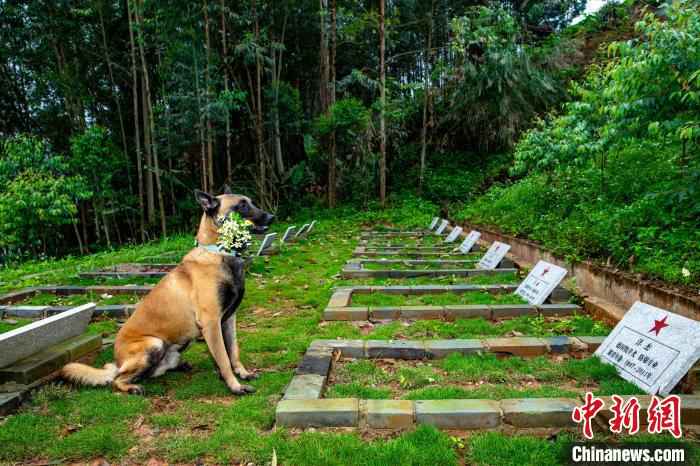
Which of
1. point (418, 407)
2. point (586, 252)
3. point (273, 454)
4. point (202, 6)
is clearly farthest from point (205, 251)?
point (202, 6)

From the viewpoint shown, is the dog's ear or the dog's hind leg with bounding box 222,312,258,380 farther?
the dog's hind leg with bounding box 222,312,258,380

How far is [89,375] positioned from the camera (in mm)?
3166

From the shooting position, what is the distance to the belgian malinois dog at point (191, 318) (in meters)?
3.15

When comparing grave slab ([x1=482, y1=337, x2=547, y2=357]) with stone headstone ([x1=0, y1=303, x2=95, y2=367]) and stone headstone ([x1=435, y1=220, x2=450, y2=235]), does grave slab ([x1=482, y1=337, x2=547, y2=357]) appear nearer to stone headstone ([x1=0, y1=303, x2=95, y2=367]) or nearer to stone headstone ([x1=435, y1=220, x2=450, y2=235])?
stone headstone ([x1=0, y1=303, x2=95, y2=367])

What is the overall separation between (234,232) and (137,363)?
1.23 m

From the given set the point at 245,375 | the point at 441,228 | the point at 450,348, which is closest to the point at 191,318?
the point at 245,375

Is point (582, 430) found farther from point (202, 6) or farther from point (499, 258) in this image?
point (202, 6)

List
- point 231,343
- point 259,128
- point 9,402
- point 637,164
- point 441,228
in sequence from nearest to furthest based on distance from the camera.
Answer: point 9,402 → point 231,343 → point 637,164 → point 441,228 → point 259,128

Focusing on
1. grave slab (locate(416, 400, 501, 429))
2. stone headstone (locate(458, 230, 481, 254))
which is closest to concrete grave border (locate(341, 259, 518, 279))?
stone headstone (locate(458, 230, 481, 254))

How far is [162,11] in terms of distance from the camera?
14227 millimetres

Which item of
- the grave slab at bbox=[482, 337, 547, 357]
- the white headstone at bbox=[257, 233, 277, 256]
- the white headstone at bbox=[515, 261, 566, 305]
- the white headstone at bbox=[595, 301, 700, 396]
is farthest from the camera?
the white headstone at bbox=[257, 233, 277, 256]

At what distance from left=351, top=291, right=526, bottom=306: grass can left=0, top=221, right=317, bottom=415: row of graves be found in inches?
Answer: 117

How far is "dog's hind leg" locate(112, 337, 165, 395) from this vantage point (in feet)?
10.2

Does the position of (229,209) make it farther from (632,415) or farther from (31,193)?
(31,193)
